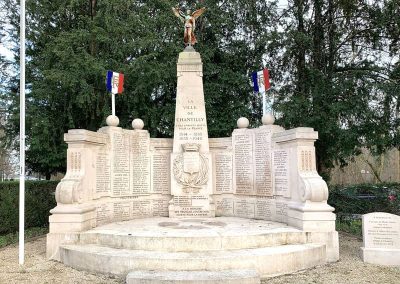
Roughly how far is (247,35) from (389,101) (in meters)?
6.32

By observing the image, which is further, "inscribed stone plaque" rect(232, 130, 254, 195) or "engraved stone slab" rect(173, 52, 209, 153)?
"engraved stone slab" rect(173, 52, 209, 153)

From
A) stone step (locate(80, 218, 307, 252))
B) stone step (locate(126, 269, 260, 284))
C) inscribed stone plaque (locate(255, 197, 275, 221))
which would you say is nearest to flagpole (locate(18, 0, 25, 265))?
stone step (locate(80, 218, 307, 252))

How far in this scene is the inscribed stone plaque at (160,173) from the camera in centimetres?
1073

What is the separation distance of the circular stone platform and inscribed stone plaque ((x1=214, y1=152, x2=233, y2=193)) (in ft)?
8.24

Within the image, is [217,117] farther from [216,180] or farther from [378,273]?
[378,273]

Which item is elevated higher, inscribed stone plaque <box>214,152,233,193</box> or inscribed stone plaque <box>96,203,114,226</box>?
inscribed stone plaque <box>214,152,233,193</box>

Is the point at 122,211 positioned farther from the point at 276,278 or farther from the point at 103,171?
the point at 276,278

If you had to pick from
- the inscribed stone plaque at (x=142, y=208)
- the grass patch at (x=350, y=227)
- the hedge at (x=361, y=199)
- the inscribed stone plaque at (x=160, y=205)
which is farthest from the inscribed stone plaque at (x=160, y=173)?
the hedge at (x=361, y=199)

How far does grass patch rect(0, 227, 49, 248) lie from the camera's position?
1010 cm

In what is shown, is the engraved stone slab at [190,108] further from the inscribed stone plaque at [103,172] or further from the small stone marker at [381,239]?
the small stone marker at [381,239]

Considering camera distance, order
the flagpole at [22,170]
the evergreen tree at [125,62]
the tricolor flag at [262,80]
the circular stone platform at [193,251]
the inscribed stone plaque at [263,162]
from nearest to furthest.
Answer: the circular stone platform at [193,251] → the flagpole at [22,170] → the inscribed stone plaque at [263,162] → the tricolor flag at [262,80] → the evergreen tree at [125,62]

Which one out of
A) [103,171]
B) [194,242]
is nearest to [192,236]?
[194,242]

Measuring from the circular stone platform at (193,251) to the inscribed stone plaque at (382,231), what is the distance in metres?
1.02

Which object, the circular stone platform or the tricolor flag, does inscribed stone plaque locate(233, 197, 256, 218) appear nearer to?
the circular stone platform
